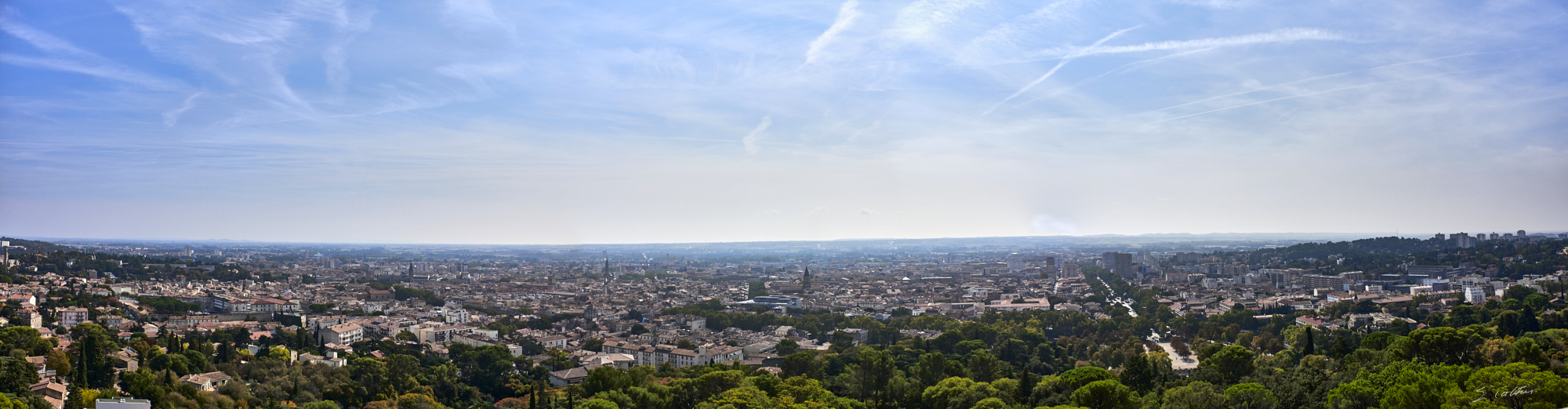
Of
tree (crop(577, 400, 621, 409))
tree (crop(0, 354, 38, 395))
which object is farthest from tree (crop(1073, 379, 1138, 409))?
tree (crop(0, 354, 38, 395))

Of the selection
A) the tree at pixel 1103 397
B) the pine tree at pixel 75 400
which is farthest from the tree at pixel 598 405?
the pine tree at pixel 75 400

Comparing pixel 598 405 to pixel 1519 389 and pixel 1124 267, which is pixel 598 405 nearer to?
pixel 1519 389

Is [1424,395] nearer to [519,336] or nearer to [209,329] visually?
[519,336]

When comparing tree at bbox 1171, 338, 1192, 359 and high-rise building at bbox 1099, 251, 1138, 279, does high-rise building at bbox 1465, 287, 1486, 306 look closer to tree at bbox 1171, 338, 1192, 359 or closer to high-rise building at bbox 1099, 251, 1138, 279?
Result: tree at bbox 1171, 338, 1192, 359

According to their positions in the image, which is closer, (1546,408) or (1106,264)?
(1546,408)

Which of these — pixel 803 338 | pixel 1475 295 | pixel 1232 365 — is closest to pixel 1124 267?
pixel 1475 295

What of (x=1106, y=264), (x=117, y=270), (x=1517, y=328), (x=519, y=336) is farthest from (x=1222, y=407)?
(x=1106, y=264)
